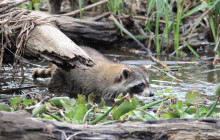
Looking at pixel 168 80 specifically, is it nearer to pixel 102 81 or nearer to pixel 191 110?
pixel 102 81

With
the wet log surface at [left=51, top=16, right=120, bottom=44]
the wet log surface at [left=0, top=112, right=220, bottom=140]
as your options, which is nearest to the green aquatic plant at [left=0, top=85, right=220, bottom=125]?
the wet log surface at [left=0, top=112, right=220, bottom=140]

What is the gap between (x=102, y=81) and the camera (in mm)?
6109

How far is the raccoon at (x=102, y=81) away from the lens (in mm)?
6043

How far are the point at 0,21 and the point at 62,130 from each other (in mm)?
2604

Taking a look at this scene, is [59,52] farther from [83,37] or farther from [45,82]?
[83,37]

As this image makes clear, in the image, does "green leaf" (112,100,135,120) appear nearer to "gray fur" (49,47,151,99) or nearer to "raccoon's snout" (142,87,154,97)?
"raccoon's snout" (142,87,154,97)

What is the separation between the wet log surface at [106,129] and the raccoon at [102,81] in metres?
2.97

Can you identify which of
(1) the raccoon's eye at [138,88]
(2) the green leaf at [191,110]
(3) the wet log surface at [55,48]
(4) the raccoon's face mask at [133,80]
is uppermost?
(3) the wet log surface at [55,48]

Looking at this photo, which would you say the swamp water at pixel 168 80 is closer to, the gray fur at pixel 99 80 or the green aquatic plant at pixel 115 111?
the gray fur at pixel 99 80

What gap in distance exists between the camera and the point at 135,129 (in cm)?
286

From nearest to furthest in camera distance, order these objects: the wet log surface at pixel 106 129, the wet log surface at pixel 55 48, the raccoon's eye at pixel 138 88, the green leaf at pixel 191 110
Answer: the wet log surface at pixel 106 129 < the green leaf at pixel 191 110 < the wet log surface at pixel 55 48 < the raccoon's eye at pixel 138 88

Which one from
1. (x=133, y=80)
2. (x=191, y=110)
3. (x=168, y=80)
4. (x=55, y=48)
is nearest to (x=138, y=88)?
(x=133, y=80)

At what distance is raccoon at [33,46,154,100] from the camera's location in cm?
604

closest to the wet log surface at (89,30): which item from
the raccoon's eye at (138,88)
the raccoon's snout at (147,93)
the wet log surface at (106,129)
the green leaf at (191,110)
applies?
the raccoon's eye at (138,88)
